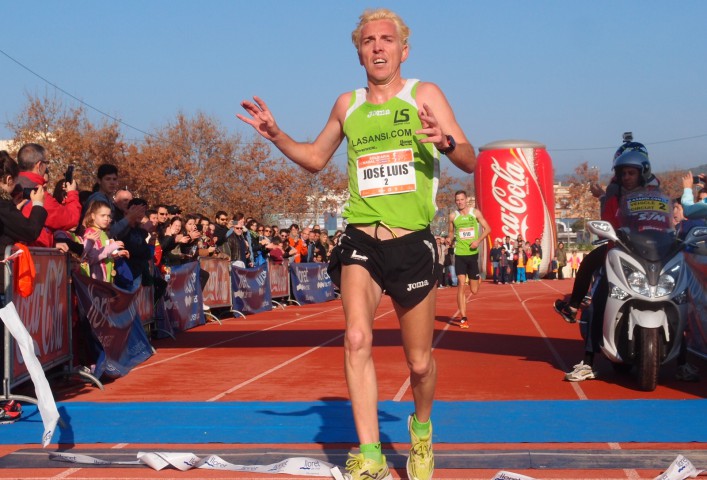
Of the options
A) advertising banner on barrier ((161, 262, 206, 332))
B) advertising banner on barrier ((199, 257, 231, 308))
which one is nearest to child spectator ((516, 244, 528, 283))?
advertising banner on barrier ((199, 257, 231, 308))

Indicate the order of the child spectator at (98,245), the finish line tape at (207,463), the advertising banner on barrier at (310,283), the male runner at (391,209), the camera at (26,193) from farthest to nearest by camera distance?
the advertising banner on barrier at (310,283)
the child spectator at (98,245)
the camera at (26,193)
the finish line tape at (207,463)
the male runner at (391,209)

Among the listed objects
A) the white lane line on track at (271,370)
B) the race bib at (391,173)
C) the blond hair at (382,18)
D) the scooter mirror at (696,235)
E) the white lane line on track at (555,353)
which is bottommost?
the white lane line on track at (555,353)

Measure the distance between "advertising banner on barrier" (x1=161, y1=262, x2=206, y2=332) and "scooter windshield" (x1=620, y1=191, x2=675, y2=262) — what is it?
7.66 metres

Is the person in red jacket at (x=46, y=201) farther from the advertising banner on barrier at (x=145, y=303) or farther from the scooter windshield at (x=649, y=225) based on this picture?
the scooter windshield at (x=649, y=225)

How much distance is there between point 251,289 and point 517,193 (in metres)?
30.1

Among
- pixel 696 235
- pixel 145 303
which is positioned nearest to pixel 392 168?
pixel 696 235

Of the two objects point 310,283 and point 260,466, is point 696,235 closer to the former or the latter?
point 260,466

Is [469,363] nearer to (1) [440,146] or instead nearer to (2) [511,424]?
(2) [511,424]

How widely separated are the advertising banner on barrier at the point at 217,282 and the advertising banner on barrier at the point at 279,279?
2939 mm

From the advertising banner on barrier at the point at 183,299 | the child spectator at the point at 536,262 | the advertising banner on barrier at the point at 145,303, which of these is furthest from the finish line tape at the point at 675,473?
the child spectator at the point at 536,262

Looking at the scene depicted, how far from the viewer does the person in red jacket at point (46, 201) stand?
28.5 ft

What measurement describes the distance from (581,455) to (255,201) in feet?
176

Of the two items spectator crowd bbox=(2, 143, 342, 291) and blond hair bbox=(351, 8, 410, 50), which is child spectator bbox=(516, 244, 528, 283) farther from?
blond hair bbox=(351, 8, 410, 50)

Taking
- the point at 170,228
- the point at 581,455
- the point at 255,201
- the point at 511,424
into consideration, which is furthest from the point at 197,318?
the point at 255,201
